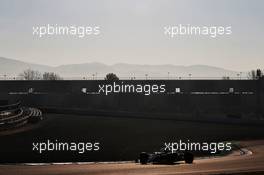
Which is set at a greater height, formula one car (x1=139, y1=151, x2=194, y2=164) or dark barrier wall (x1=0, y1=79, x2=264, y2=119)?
dark barrier wall (x1=0, y1=79, x2=264, y2=119)

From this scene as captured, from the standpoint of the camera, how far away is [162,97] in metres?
130

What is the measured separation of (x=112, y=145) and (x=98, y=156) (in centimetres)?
1120

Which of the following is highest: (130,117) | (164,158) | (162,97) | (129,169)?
(162,97)

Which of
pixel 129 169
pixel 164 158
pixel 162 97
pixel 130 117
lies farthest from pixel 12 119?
pixel 162 97

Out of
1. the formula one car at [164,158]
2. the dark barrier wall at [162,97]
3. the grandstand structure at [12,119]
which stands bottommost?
the formula one car at [164,158]

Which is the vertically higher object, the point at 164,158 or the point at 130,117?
the point at 130,117

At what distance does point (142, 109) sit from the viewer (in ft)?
403

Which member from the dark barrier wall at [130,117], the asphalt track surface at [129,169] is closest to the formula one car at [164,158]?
the asphalt track surface at [129,169]

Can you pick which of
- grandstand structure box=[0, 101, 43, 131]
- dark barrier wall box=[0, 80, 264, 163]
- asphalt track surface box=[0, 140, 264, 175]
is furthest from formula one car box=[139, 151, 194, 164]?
grandstand structure box=[0, 101, 43, 131]

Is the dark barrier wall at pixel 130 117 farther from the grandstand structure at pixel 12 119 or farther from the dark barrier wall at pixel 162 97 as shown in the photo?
the grandstand structure at pixel 12 119

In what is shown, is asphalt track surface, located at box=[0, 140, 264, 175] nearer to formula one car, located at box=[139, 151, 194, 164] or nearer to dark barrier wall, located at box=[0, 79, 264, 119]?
formula one car, located at box=[139, 151, 194, 164]

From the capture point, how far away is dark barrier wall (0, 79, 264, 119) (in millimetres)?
122000

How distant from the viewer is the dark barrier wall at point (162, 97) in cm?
12200

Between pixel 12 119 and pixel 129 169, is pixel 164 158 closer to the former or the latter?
pixel 129 169
